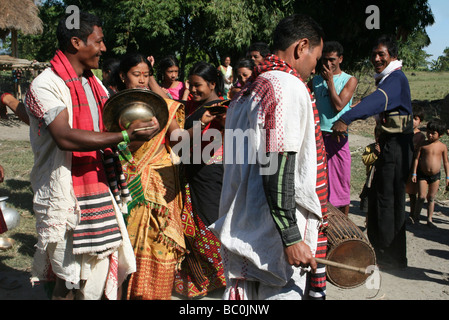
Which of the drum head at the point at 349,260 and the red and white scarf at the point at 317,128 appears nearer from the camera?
the red and white scarf at the point at 317,128

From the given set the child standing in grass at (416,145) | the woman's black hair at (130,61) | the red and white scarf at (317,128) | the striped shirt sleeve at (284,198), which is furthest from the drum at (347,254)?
the child standing in grass at (416,145)

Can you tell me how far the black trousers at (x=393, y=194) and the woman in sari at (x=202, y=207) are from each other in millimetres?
1737

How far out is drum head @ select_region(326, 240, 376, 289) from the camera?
9.52 feet

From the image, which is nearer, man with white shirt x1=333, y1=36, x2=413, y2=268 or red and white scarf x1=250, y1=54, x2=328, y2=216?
red and white scarf x1=250, y1=54, x2=328, y2=216

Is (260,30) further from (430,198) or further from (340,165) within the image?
(340,165)

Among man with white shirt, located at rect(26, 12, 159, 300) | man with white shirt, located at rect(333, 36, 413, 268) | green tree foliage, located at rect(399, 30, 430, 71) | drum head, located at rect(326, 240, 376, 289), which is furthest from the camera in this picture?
green tree foliage, located at rect(399, 30, 430, 71)

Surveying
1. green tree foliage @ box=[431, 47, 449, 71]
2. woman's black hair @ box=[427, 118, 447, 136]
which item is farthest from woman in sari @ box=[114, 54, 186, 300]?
green tree foliage @ box=[431, 47, 449, 71]

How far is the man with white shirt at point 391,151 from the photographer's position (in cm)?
433

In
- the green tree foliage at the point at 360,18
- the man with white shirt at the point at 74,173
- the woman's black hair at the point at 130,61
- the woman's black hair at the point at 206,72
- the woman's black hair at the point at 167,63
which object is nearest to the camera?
the man with white shirt at the point at 74,173

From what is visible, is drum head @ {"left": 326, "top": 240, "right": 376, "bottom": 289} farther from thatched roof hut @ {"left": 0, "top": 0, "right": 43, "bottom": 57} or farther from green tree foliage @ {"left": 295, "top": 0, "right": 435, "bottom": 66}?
thatched roof hut @ {"left": 0, "top": 0, "right": 43, "bottom": 57}

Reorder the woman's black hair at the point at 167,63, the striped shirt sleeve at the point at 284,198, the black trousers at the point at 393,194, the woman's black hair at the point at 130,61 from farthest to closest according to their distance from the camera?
the woman's black hair at the point at 167,63
the black trousers at the point at 393,194
the woman's black hair at the point at 130,61
the striped shirt sleeve at the point at 284,198

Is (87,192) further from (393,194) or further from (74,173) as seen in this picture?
(393,194)

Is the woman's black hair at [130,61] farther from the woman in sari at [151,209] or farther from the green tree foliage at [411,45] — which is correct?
the green tree foliage at [411,45]

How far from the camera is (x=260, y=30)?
1709 centimetres
